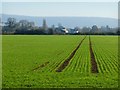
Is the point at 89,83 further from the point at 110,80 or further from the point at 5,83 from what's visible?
the point at 5,83

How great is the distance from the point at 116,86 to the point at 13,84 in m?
4.06

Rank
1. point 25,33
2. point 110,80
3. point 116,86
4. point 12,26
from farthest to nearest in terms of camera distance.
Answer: point 12,26
point 25,33
point 110,80
point 116,86

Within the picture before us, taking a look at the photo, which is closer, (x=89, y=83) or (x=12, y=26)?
(x=89, y=83)

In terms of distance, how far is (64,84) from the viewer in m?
12.8

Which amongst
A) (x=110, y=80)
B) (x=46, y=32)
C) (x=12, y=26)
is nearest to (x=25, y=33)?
(x=46, y=32)

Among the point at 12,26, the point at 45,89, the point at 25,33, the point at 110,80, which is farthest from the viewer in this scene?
the point at 12,26

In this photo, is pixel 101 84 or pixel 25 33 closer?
pixel 101 84

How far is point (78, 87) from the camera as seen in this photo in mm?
12141

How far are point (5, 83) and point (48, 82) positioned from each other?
176 centimetres

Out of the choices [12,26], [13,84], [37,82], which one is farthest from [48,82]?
[12,26]

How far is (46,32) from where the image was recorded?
443ft

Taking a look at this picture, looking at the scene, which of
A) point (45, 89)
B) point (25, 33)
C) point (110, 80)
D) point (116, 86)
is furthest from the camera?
point (25, 33)

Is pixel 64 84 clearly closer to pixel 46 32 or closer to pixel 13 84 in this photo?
pixel 13 84

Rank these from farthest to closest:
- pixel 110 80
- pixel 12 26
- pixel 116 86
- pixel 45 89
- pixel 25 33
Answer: pixel 12 26 → pixel 25 33 → pixel 110 80 → pixel 116 86 → pixel 45 89
